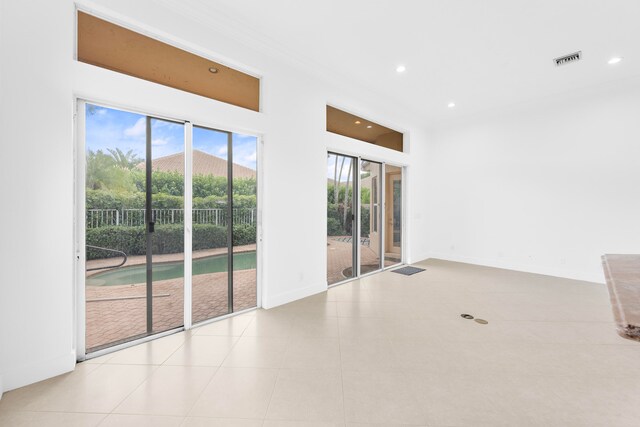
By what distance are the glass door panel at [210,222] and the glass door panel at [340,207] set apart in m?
1.88

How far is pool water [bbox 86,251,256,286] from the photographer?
2654 mm

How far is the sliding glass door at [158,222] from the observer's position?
8.40 feet

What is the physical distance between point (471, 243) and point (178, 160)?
6320 mm

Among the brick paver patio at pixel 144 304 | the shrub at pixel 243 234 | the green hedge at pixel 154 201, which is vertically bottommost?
the brick paver patio at pixel 144 304

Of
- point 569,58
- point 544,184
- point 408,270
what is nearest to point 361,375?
point 408,270

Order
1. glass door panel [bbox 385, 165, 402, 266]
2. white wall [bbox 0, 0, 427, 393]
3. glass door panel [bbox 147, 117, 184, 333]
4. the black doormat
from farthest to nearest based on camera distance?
glass door panel [bbox 385, 165, 402, 266] < the black doormat < glass door panel [bbox 147, 117, 184, 333] < white wall [bbox 0, 0, 427, 393]

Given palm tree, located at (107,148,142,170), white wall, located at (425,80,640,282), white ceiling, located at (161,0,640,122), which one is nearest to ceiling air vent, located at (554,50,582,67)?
white ceiling, located at (161,0,640,122)

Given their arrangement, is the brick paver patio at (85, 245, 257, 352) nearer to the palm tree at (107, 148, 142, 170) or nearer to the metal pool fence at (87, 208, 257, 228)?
the metal pool fence at (87, 208, 257, 228)

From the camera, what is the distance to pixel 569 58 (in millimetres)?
3951

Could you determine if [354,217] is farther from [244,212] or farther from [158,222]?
[158,222]

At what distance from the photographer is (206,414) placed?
1.81 meters

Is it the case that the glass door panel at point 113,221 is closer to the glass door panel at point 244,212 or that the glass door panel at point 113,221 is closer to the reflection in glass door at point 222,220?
the reflection in glass door at point 222,220

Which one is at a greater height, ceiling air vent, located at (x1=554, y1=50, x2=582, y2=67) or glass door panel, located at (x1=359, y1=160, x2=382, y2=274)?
ceiling air vent, located at (x1=554, y1=50, x2=582, y2=67)

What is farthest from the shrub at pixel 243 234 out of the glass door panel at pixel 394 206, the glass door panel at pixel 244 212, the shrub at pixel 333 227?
the glass door panel at pixel 394 206
